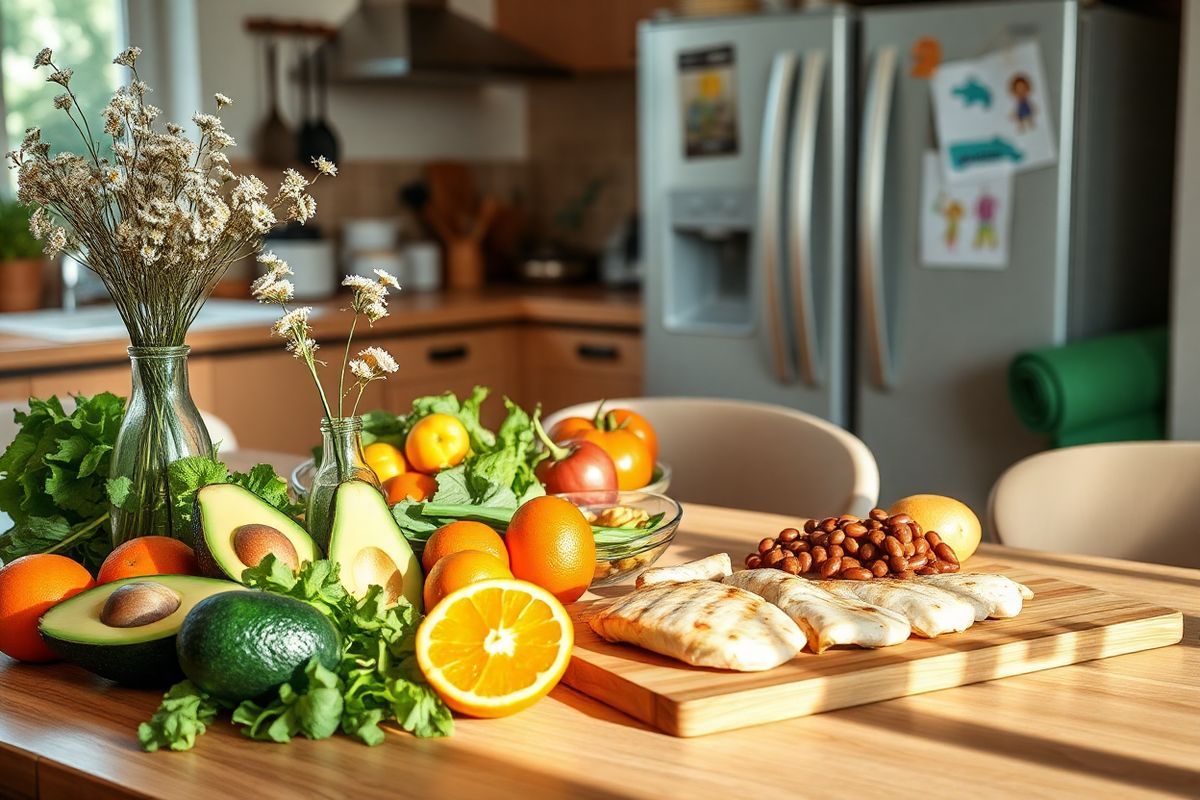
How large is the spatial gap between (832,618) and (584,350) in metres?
2.90

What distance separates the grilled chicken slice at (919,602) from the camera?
3.80 ft

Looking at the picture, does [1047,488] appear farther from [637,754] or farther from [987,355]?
[987,355]

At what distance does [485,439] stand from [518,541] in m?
0.39

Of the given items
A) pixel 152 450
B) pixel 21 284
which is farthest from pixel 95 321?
pixel 152 450

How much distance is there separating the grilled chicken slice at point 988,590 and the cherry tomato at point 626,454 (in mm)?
467

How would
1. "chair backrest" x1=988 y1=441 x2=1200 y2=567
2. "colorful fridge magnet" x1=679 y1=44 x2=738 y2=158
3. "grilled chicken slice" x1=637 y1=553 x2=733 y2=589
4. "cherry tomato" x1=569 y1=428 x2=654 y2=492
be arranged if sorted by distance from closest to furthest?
"grilled chicken slice" x1=637 y1=553 x2=733 y2=589 → "cherry tomato" x1=569 y1=428 x2=654 y2=492 → "chair backrest" x1=988 y1=441 x2=1200 y2=567 → "colorful fridge magnet" x1=679 y1=44 x2=738 y2=158

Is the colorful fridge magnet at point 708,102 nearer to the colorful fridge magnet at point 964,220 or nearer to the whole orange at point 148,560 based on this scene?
the colorful fridge magnet at point 964,220

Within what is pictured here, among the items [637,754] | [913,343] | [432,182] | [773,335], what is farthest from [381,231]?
[637,754]

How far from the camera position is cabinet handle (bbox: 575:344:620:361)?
3941 mm

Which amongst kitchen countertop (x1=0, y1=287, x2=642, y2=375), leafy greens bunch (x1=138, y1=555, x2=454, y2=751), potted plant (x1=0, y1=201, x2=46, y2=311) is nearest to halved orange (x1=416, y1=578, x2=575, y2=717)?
leafy greens bunch (x1=138, y1=555, x2=454, y2=751)

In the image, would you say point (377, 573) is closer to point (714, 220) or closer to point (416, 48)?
point (714, 220)

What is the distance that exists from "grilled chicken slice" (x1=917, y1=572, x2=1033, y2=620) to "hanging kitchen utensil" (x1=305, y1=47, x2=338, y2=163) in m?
3.32

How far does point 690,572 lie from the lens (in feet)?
4.22

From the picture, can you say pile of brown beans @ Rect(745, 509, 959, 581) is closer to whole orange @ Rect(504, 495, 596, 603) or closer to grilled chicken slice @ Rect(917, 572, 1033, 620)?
grilled chicken slice @ Rect(917, 572, 1033, 620)
